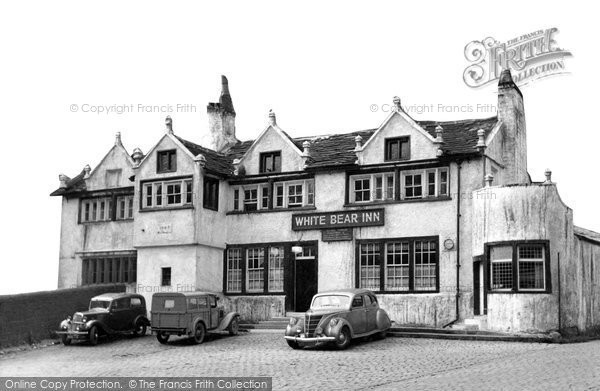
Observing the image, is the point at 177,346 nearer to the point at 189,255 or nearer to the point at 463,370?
the point at 189,255

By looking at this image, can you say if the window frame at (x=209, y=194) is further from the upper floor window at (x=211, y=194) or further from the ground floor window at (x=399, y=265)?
the ground floor window at (x=399, y=265)

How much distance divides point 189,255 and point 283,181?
4.94 meters

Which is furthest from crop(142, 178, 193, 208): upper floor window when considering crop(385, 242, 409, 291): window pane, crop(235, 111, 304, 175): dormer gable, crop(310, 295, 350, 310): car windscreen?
crop(310, 295, 350, 310): car windscreen

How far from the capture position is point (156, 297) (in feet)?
91.6

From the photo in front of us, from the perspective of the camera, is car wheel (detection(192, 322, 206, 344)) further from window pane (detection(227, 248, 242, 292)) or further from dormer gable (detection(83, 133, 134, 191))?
dormer gable (detection(83, 133, 134, 191))

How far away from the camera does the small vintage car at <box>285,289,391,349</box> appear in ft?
80.0

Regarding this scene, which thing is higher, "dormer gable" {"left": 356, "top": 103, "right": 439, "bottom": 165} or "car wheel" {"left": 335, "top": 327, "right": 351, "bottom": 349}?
"dormer gable" {"left": 356, "top": 103, "right": 439, "bottom": 165}

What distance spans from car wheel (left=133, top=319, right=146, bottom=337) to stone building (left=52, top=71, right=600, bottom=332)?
285cm

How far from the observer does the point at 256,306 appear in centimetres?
3334

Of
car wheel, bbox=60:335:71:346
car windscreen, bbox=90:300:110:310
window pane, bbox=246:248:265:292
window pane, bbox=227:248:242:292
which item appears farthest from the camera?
window pane, bbox=227:248:242:292

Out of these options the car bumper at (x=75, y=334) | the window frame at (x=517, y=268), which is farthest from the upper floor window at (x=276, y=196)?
the window frame at (x=517, y=268)

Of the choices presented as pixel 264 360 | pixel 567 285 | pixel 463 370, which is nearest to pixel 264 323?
pixel 264 360

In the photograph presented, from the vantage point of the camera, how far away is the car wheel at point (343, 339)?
24.3 m

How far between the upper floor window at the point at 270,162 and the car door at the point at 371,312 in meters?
9.75
